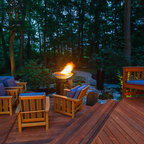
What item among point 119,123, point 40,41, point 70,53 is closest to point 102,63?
point 119,123

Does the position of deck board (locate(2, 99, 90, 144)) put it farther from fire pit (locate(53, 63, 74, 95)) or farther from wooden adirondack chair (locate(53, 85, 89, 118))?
fire pit (locate(53, 63, 74, 95))

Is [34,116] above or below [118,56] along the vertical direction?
below

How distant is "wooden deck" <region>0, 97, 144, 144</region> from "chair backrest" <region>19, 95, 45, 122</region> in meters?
0.26

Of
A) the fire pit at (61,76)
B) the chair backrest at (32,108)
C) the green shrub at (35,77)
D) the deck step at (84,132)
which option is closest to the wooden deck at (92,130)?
the deck step at (84,132)

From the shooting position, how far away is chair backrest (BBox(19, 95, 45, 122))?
2.30 meters

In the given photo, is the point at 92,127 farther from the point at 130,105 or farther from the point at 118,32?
the point at 118,32

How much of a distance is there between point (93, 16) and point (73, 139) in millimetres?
16891

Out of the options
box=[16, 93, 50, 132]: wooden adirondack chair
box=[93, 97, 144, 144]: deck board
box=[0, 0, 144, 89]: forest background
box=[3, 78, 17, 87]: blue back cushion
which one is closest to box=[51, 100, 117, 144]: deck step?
box=[93, 97, 144, 144]: deck board

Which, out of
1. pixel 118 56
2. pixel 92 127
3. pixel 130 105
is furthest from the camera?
pixel 118 56

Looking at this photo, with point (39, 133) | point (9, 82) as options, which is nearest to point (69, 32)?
point (9, 82)

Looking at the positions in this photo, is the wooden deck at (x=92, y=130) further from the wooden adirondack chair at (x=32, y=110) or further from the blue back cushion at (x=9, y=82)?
the blue back cushion at (x=9, y=82)

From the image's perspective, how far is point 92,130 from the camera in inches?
78.4

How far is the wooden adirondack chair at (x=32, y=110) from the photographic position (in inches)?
90.6

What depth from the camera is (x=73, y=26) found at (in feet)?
55.6
